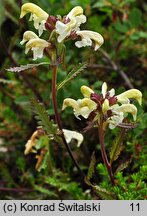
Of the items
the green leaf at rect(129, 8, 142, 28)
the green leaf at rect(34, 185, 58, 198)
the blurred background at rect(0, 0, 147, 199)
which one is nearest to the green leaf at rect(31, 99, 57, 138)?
the blurred background at rect(0, 0, 147, 199)

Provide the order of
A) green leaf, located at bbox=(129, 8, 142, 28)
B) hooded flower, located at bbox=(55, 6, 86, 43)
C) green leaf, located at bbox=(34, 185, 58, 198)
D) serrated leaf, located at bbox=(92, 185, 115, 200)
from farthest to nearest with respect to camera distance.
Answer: green leaf, located at bbox=(129, 8, 142, 28)
green leaf, located at bbox=(34, 185, 58, 198)
serrated leaf, located at bbox=(92, 185, 115, 200)
hooded flower, located at bbox=(55, 6, 86, 43)

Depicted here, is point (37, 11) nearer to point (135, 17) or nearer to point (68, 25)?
point (68, 25)

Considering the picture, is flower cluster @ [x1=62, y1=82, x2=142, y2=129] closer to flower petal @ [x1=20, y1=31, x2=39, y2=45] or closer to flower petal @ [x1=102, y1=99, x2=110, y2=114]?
flower petal @ [x1=102, y1=99, x2=110, y2=114]

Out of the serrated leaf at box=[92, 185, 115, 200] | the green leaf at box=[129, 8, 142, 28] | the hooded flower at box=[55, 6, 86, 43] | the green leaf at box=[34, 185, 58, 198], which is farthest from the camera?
the green leaf at box=[129, 8, 142, 28]

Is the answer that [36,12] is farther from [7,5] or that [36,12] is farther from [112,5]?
[7,5]

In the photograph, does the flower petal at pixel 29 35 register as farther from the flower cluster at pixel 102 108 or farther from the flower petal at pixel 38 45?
the flower cluster at pixel 102 108

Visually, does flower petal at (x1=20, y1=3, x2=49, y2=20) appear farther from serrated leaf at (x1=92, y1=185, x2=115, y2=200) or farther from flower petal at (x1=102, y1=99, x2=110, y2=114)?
serrated leaf at (x1=92, y1=185, x2=115, y2=200)

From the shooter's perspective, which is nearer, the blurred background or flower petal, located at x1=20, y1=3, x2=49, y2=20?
flower petal, located at x1=20, y1=3, x2=49, y2=20

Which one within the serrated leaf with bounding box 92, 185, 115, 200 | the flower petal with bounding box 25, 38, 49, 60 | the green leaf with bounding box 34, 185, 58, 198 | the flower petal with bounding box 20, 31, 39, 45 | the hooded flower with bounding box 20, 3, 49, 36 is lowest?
the green leaf with bounding box 34, 185, 58, 198

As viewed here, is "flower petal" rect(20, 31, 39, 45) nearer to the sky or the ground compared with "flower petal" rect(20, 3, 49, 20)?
nearer to the ground
